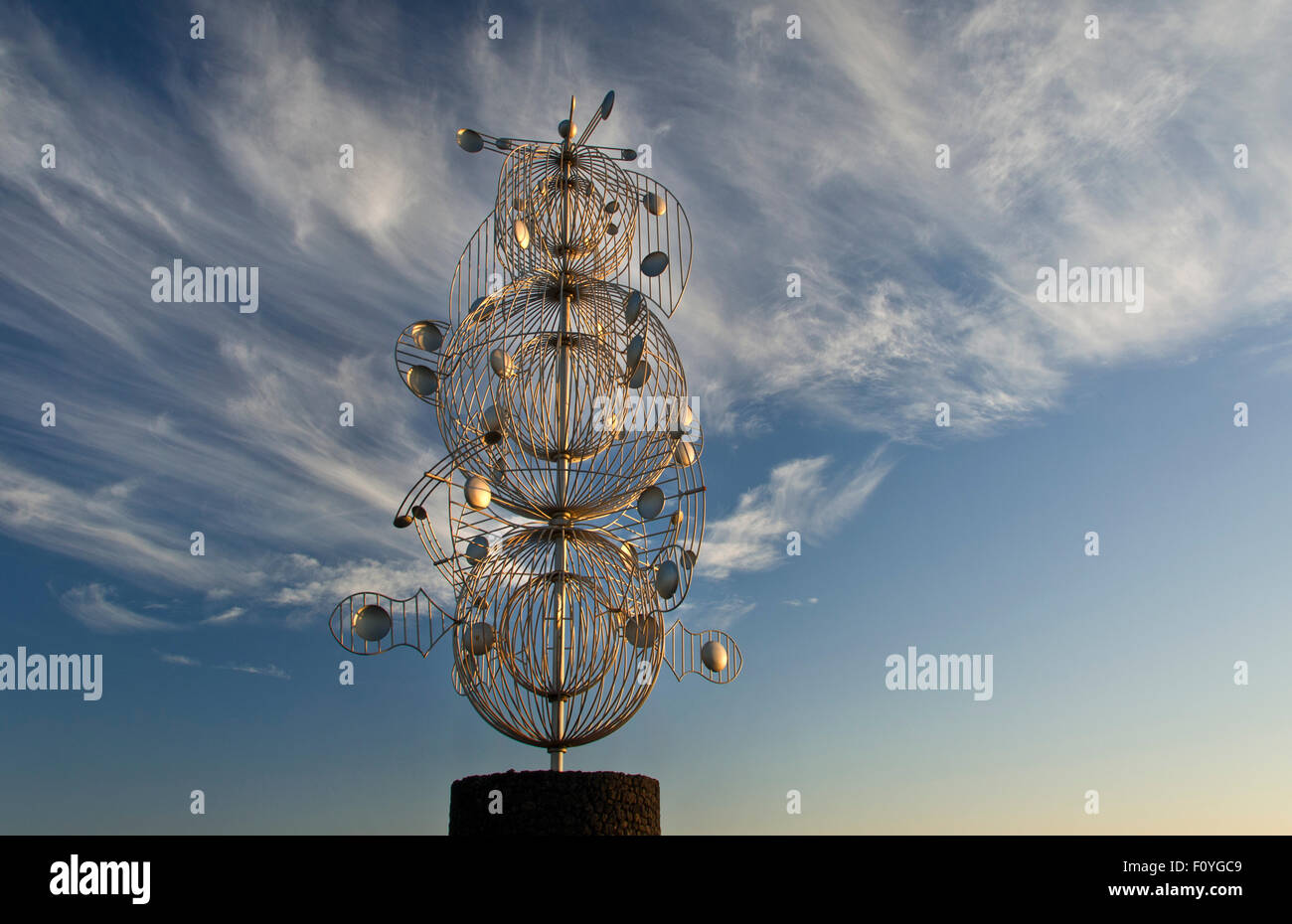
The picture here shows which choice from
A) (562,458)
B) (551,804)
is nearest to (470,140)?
(562,458)

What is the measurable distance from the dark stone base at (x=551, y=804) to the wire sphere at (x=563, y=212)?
22.2 feet

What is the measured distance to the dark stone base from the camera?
12.1 metres

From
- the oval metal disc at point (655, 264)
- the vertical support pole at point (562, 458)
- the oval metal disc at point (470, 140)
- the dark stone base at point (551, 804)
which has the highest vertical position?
the oval metal disc at point (470, 140)

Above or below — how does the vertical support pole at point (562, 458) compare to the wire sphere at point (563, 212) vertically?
below

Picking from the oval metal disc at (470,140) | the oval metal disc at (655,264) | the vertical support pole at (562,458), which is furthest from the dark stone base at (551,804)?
the oval metal disc at (470,140)

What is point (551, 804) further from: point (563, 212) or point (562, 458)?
point (563, 212)

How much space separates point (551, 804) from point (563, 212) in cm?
789

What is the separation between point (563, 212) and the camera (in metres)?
15.0

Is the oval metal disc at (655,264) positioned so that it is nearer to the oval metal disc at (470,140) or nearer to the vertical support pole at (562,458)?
the vertical support pole at (562,458)

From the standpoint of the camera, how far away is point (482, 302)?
46.6 feet

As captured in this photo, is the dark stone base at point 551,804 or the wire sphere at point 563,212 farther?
the wire sphere at point 563,212

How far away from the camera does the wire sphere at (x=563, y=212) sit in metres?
14.8

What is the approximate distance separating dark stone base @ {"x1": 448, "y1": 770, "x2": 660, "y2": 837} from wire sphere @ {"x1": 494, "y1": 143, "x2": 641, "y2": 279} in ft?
22.2
